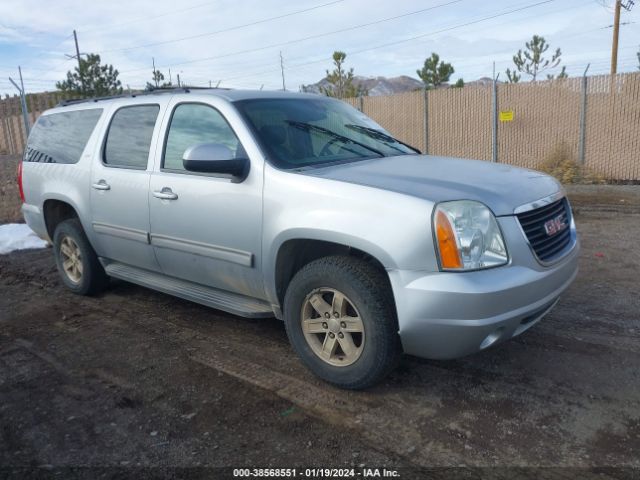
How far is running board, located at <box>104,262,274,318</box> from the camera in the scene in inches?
150

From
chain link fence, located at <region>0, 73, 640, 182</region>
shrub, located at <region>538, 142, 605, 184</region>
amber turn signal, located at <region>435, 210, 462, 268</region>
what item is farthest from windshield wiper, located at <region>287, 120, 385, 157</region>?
chain link fence, located at <region>0, 73, 640, 182</region>

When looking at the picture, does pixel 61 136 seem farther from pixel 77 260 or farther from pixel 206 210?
pixel 206 210

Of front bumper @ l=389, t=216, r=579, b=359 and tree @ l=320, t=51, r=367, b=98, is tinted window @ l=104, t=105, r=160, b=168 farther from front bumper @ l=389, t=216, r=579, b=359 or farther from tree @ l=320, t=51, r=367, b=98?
tree @ l=320, t=51, r=367, b=98

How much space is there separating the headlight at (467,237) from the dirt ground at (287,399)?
865 mm

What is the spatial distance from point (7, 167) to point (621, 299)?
1710 centimetres

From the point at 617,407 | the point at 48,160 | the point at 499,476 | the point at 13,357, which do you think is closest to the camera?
the point at 499,476

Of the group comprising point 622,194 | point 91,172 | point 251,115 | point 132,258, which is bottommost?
point 622,194

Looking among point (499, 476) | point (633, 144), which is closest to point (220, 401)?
point (499, 476)

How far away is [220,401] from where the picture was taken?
3303 millimetres

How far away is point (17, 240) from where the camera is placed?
26.3ft

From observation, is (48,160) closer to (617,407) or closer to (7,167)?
(617,407)

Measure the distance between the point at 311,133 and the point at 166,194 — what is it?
1.16m

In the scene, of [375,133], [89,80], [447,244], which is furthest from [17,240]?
[89,80]

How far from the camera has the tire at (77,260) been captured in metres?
5.29
